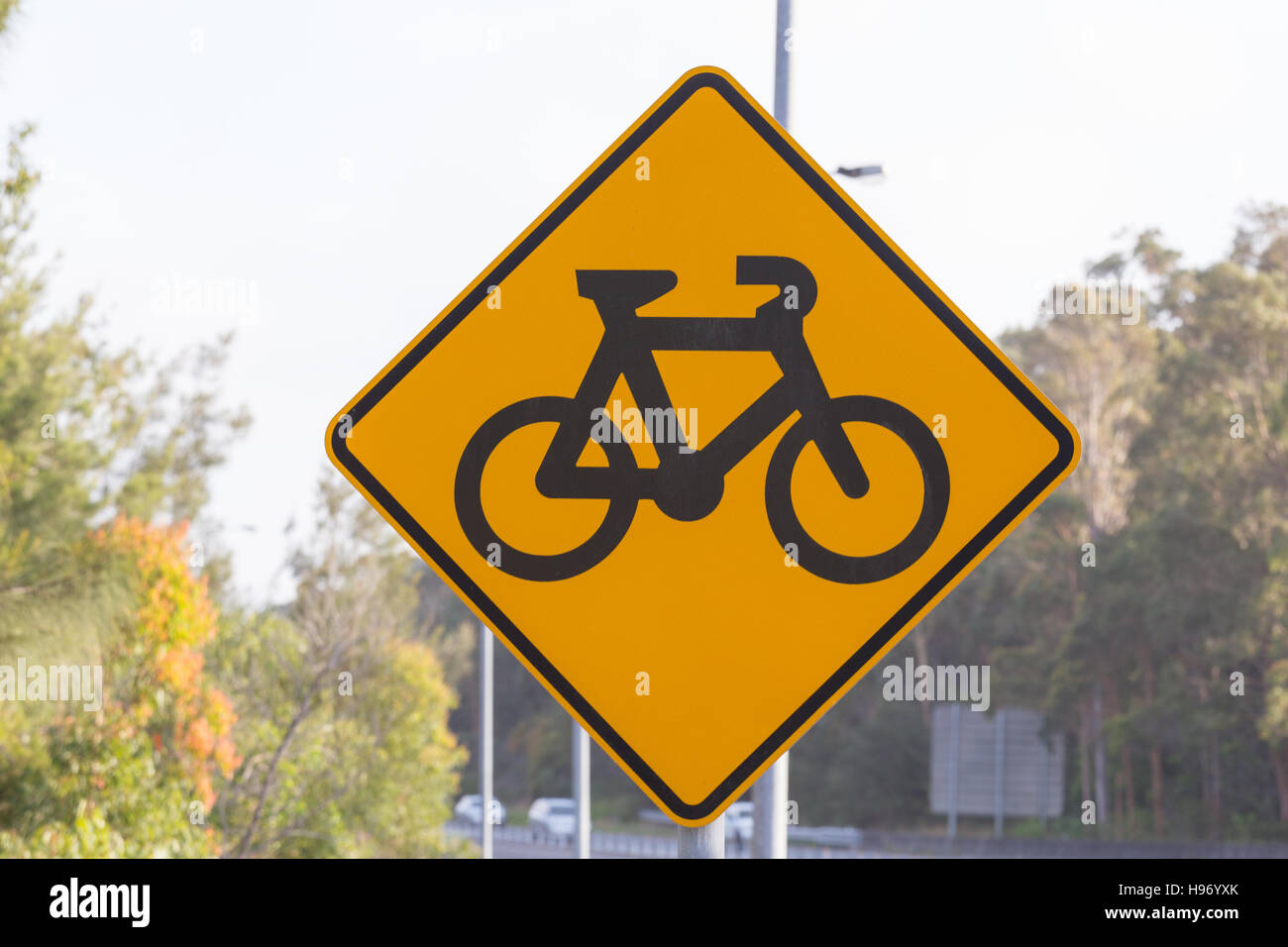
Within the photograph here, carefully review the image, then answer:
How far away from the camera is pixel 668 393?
7.85ft

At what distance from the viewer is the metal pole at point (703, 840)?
2.29 metres

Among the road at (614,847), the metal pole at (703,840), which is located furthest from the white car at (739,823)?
the metal pole at (703,840)

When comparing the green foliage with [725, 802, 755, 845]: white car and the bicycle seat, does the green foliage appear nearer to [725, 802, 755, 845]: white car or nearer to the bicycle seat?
[725, 802, 755, 845]: white car

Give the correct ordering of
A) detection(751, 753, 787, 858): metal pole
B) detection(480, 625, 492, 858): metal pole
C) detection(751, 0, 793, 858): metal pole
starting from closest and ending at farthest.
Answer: detection(751, 0, 793, 858): metal pole
detection(751, 753, 787, 858): metal pole
detection(480, 625, 492, 858): metal pole

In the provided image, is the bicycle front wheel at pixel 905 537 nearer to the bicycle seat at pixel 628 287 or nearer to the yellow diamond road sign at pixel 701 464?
the yellow diamond road sign at pixel 701 464

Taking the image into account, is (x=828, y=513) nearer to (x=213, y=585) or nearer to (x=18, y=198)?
(x=18, y=198)

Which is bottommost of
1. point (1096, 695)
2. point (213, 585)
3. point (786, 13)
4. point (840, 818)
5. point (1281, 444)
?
point (840, 818)

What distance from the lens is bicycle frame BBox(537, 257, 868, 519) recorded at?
2.35 meters

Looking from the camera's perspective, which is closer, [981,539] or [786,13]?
[981,539]

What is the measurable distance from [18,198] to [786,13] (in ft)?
14.9

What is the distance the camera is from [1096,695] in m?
38.3

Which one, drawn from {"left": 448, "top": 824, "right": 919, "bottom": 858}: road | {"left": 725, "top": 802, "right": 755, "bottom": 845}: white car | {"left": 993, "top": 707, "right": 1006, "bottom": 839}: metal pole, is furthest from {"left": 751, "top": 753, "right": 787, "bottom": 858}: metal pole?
{"left": 993, "top": 707, "right": 1006, "bottom": 839}: metal pole
